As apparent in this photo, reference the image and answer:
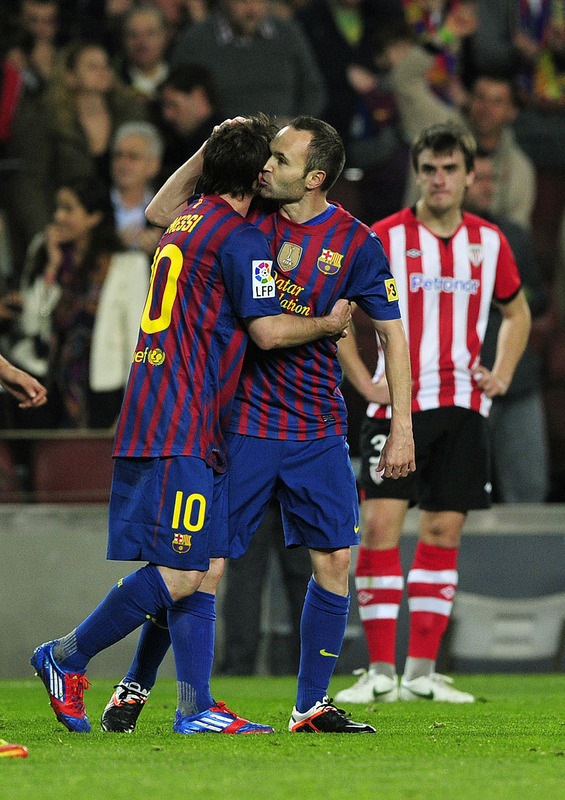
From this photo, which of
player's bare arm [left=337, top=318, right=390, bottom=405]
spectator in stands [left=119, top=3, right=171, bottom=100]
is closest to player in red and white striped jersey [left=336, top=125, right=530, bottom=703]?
player's bare arm [left=337, top=318, right=390, bottom=405]

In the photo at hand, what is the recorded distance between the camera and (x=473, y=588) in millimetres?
6926

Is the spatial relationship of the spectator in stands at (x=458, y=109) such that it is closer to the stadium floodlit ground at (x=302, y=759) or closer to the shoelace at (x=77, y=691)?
the stadium floodlit ground at (x=302, y=759)

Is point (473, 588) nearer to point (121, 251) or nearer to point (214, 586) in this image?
point (121, 251)

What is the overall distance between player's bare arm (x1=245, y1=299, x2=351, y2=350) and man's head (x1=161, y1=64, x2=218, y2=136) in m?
4.78

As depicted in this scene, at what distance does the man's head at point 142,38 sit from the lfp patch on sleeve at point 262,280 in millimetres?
5372

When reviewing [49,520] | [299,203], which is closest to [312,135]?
[299,203]

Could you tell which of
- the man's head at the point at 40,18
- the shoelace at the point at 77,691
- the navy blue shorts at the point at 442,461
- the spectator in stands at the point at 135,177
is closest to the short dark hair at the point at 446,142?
the navy blue shorts at the point at 442,461

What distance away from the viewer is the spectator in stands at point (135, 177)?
25.0ft

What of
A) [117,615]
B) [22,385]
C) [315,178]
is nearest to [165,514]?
[117,615]

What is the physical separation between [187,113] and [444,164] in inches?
139

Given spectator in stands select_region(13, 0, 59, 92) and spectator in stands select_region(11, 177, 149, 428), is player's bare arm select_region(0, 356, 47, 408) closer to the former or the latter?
spectator in stands select_region(11, 177, 149, 428)

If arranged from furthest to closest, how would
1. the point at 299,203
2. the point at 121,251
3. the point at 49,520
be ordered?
the point at 121,251
the point at 49,520
the point at 299,203

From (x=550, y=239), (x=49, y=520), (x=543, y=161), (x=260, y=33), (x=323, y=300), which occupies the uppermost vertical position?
(x=260, y=33)

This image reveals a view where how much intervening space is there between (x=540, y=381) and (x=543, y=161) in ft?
5.87
